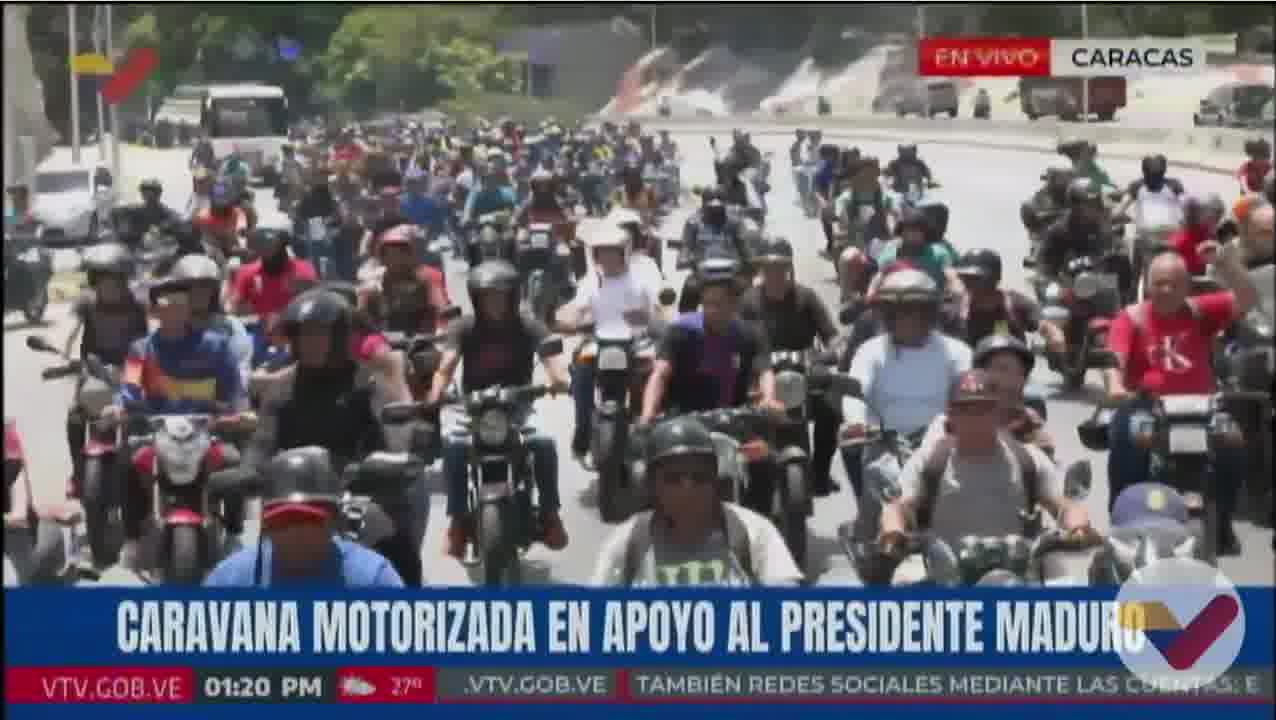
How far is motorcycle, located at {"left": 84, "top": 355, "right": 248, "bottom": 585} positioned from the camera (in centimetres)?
995

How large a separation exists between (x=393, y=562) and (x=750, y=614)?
2450mm

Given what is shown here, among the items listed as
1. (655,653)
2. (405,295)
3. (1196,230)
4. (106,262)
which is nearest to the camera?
(655,653)

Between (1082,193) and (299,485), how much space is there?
1052 centimetres

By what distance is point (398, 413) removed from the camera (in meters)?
9.67

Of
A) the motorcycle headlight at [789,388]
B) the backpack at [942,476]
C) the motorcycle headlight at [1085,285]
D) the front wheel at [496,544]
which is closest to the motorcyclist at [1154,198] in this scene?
the motorcycle headlight at [1085,285]

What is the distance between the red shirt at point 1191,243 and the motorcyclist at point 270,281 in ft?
15.7

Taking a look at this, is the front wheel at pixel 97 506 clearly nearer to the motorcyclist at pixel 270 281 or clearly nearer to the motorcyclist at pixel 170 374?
the motorcyclist at pixel 170 374

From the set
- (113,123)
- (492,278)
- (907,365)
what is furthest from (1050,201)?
(907,365)

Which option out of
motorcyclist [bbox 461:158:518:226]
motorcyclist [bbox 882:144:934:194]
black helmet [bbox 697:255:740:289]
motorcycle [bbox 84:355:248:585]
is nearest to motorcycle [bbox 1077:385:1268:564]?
black helmet [bbox 697:255:740:289]

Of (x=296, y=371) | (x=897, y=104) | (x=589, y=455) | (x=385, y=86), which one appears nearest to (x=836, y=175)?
(x=897, y=104)

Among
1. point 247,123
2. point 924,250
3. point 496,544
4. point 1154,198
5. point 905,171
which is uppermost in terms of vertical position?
point 247,123

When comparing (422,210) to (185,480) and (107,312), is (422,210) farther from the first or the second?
(185,480)

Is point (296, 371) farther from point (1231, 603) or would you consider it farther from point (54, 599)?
point (1231, 603)

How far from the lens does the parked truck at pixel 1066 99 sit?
Result: 16.3 meters
